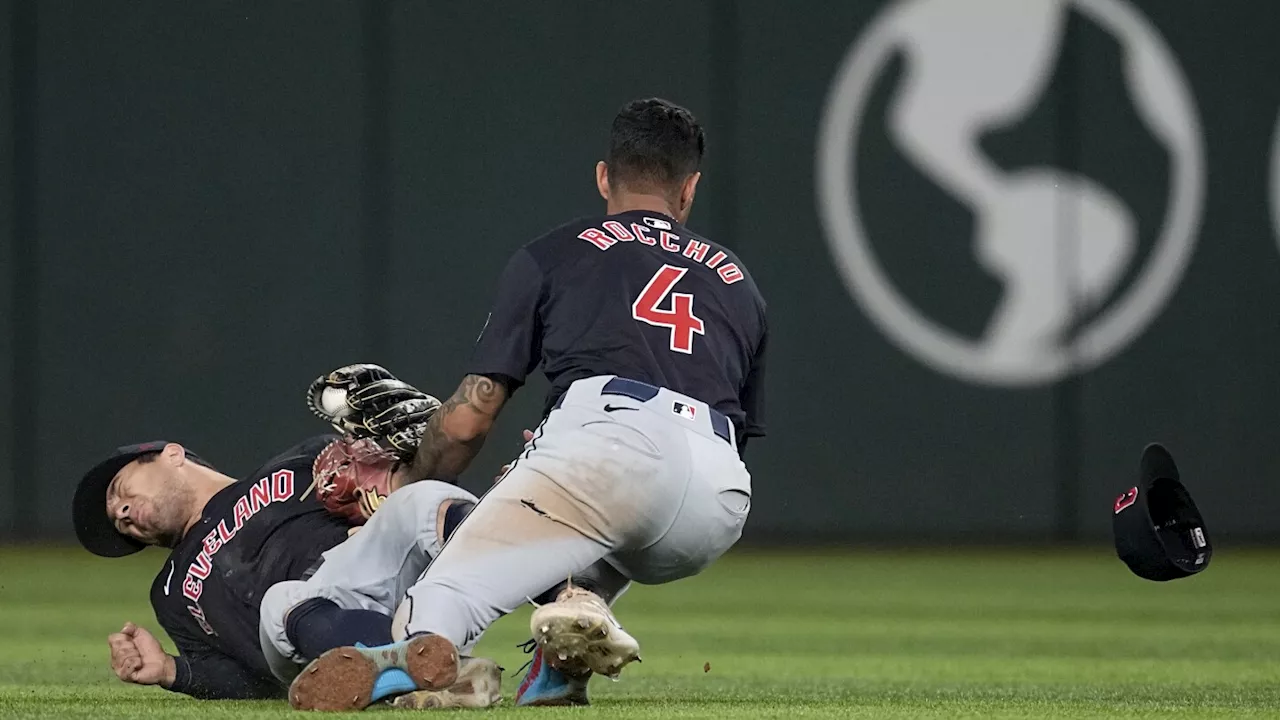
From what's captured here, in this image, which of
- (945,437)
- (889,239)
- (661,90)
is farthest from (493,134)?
(945,437)

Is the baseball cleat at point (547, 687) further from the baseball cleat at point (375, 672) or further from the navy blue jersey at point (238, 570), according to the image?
the navy blue jersey at point (238, 570)

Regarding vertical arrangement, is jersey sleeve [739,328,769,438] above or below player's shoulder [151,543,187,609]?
above

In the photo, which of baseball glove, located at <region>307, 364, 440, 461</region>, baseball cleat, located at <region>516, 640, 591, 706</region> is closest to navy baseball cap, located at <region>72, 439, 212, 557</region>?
baseball glove, located at <region>307, 364, 440, 461</region>

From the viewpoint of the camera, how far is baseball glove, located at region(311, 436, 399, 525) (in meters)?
4.84

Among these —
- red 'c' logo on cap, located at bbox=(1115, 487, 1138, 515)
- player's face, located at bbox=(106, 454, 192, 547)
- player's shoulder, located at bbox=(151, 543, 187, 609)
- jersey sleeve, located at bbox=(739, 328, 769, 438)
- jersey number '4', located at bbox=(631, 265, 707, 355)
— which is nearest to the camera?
jersey number '4', located at bbox=(631, 265, 707, 355)

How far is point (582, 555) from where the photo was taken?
4312 mm

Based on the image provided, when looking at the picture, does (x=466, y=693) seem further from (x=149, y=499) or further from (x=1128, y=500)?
(x=1128, y=500)

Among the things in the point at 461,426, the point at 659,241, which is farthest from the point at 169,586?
the point at 659,241

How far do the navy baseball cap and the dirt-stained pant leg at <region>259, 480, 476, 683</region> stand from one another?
0.76 metres

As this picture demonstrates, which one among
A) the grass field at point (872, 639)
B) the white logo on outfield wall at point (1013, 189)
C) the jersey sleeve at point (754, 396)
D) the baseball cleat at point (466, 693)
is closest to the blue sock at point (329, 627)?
the grass field at point (872, 639)

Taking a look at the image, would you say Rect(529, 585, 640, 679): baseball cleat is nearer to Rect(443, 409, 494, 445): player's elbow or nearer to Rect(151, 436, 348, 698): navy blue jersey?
Rect(443, 409, 494, 445): player's elbow

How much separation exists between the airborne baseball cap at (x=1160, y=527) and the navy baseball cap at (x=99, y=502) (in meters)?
2.38

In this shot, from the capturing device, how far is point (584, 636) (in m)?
4.01

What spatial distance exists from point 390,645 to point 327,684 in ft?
0.47
